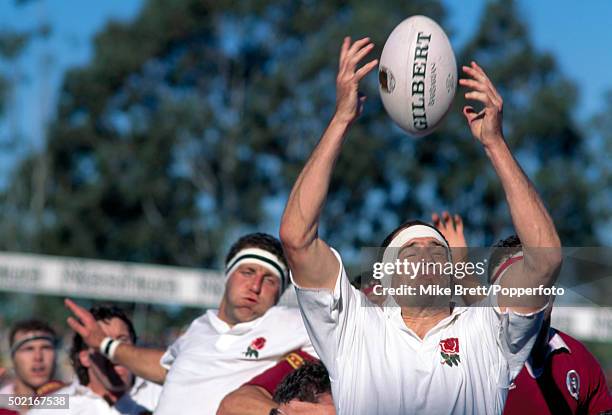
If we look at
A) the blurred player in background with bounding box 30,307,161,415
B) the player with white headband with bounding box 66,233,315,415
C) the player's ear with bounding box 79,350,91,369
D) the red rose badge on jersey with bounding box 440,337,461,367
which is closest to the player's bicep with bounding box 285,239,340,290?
the red rose badge on jersey with bounding box 440,337,461,367

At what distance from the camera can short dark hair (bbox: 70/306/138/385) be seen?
6258 millimetres

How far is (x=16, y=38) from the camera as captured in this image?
34750mm

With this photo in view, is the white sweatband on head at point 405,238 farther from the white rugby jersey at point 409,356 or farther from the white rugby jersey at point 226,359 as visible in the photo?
the white rugby jersey at point 226,359

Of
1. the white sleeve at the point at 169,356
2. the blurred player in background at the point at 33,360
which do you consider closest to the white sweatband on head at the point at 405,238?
the white sleeve at the point at 169,356

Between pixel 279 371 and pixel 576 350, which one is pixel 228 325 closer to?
pixel 279 371

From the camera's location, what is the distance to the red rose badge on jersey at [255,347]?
530 centimetres

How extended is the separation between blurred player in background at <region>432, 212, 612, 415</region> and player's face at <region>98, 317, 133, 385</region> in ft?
8.60

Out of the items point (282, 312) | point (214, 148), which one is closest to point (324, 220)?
point (214, 148)

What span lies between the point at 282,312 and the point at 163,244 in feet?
91.5

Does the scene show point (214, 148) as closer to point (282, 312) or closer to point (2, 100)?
point (2, 100)

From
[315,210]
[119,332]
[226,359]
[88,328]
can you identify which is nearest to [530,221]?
[315,210]

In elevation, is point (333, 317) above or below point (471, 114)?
below

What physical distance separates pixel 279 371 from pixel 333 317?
4.64 ft

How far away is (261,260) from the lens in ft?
18.6
